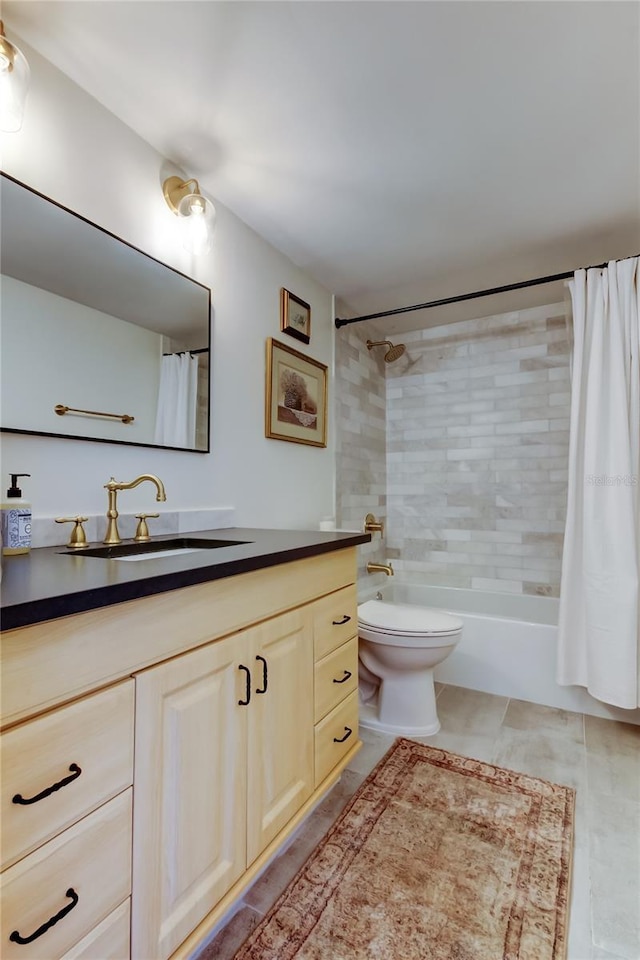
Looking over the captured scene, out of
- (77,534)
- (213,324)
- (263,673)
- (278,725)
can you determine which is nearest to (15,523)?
(77,534)

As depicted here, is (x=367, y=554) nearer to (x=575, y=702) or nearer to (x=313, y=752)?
(x=575, y=702)

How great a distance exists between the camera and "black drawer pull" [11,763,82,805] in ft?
2.14

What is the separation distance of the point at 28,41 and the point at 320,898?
2.38 m

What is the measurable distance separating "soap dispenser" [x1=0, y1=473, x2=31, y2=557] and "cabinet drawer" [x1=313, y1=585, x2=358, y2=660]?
2.64ft

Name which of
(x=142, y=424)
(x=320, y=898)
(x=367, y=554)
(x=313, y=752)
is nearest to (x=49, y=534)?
(x=142, y=424)

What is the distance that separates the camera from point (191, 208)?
64.7 inches

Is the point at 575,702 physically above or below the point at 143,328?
below

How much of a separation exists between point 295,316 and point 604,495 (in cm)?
171

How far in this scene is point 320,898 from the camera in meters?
1.22

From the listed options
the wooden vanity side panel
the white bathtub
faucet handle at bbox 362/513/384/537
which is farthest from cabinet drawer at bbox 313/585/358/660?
faucet handle at bbox 362/513/384/537

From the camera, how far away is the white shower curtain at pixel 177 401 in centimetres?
162

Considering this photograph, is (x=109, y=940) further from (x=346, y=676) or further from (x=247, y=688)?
(x=346, y=676)

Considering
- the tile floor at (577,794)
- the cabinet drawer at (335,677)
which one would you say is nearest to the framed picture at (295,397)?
the cabinet drawer at (335,677)

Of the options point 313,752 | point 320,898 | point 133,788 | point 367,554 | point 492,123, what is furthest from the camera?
point 367,554
